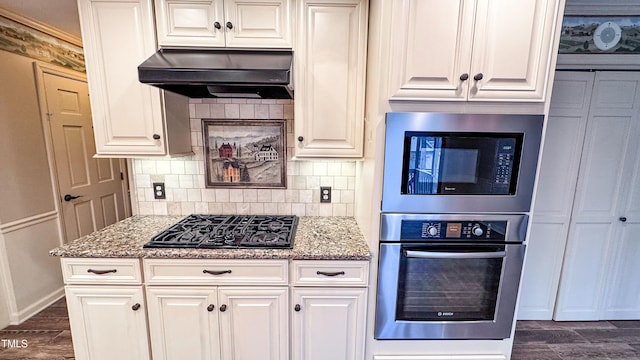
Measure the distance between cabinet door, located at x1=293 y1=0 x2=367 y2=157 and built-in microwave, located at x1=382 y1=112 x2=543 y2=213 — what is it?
1.25 ft

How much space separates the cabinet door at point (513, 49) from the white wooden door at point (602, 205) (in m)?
1.22

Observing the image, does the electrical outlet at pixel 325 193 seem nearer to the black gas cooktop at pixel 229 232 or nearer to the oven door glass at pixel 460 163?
the black gas cooktop at pixel 229 232

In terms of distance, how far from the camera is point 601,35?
193 centimetres

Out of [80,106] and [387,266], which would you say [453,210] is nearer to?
[387,266]

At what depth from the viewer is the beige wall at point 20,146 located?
2.08m

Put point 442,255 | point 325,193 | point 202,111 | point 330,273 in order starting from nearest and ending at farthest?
1. point 442,255
2. point 330,273
3. point 202,111
4. point 325,193

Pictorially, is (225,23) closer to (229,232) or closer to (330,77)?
(330,77)

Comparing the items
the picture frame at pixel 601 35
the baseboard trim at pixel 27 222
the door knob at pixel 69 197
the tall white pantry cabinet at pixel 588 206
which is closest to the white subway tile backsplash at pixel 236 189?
the baseboard trim at pixel 27 222

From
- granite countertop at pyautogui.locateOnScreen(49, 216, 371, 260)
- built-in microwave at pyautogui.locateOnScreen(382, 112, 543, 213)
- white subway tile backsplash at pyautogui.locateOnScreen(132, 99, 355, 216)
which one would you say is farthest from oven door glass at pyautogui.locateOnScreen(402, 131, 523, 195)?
white subway tile backsplash at pyautogui.locateOnScreen(132, 99, 355, 216)

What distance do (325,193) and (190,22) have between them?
1407mm

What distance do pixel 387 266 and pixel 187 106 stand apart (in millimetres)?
1743

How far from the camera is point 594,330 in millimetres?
2193

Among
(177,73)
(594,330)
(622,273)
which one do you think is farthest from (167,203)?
(622,273)

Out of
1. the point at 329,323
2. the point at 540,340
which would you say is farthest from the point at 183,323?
the point at 540,340
